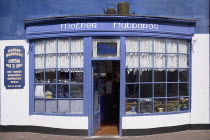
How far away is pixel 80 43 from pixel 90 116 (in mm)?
2422

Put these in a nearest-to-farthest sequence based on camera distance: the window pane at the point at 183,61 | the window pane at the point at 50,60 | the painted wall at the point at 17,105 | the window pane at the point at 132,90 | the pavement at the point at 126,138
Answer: the pavement at the point at 126,138 < the window pane at the point at 132,90 < the window pane at the point at 50,60 < the painted wall at the point at 17,105 < the window pane at the point at 183,61

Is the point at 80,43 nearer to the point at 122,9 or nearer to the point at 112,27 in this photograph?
the point at 112,27

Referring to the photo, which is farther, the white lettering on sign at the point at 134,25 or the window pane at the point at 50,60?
the window pane at the point at 50,60

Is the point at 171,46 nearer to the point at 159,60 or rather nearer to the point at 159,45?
the point at 159,45

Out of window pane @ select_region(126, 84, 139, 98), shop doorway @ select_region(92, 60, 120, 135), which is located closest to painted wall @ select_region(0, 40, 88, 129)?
shop doorway @ select_region(92, 60, 120, 135)

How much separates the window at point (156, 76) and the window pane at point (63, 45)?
2006 millimetres

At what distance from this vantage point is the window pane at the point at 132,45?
7609 mm

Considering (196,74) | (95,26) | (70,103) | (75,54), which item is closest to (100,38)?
(95,26)

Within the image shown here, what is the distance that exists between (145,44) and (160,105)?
7.00ft

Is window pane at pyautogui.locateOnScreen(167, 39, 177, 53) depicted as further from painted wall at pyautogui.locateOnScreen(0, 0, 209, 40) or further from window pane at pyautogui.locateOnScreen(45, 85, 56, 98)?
window pane at pyautogui.locateOnScreen(45, 85, 56, 98)

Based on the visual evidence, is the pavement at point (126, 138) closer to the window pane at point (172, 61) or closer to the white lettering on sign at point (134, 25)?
the window pane at point (172, 61)

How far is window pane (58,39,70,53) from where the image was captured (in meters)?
7.73

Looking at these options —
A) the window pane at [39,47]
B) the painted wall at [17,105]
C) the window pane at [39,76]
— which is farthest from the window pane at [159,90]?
the window pane at [39,47]

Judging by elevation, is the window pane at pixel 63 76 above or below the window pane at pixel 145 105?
above
